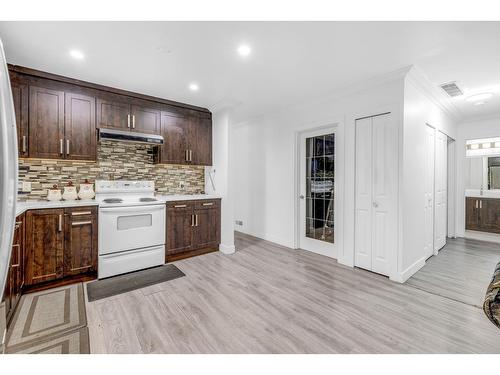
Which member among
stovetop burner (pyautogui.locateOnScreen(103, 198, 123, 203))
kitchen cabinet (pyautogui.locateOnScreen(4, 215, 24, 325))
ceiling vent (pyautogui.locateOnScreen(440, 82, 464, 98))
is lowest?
kitchen cabinet (pyautogui.locateOnScreen(4, 215, 24, 325))

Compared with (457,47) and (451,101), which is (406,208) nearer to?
(457,47)

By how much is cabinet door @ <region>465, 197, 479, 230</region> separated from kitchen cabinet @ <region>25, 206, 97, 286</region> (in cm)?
675

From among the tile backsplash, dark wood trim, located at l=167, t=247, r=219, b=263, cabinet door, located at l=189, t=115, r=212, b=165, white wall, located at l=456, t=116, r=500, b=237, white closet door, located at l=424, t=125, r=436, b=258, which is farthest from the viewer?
white wall, located at l=456, t=116, r=500, b=237

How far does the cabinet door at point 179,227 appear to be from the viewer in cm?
333

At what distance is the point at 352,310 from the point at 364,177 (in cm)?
164

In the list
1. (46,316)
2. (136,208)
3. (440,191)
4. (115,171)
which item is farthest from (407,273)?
(115,171)

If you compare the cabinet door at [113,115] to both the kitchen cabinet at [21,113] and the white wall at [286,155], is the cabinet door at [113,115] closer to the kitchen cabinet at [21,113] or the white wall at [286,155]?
the kitchen cabinet at [21,113]

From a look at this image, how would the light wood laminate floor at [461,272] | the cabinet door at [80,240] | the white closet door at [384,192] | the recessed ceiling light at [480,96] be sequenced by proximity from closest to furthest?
the light wood laminate floor at [461,272], the cabinet door at [80,240], the white closet door at [384,192], the recessed ceiling light at [480,96]

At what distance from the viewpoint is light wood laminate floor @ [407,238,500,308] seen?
8.16 feet

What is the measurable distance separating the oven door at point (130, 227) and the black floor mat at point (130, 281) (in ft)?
1.06

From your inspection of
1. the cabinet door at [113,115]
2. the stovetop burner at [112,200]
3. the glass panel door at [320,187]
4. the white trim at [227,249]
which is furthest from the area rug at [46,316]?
the glass panel door at [320,187]

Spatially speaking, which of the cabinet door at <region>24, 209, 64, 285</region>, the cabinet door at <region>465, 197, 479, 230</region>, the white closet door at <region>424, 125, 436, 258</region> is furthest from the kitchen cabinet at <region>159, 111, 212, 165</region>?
the cabinet door at <region>465, 197, 479, 230</region>

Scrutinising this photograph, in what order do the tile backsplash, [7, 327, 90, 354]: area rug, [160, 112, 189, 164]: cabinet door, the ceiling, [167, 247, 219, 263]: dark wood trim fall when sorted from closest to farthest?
[7, 327, 90, 354]: area rug
the ceiling
the tile backsplash
[167, 247, 219, 263]: dark wood trim
[160, 112, 189, 164]: cabinet door

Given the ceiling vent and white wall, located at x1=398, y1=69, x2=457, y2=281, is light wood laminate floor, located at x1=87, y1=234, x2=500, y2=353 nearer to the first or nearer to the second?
white wall, located at x1=398, y1=69, x2=457, y2=281
